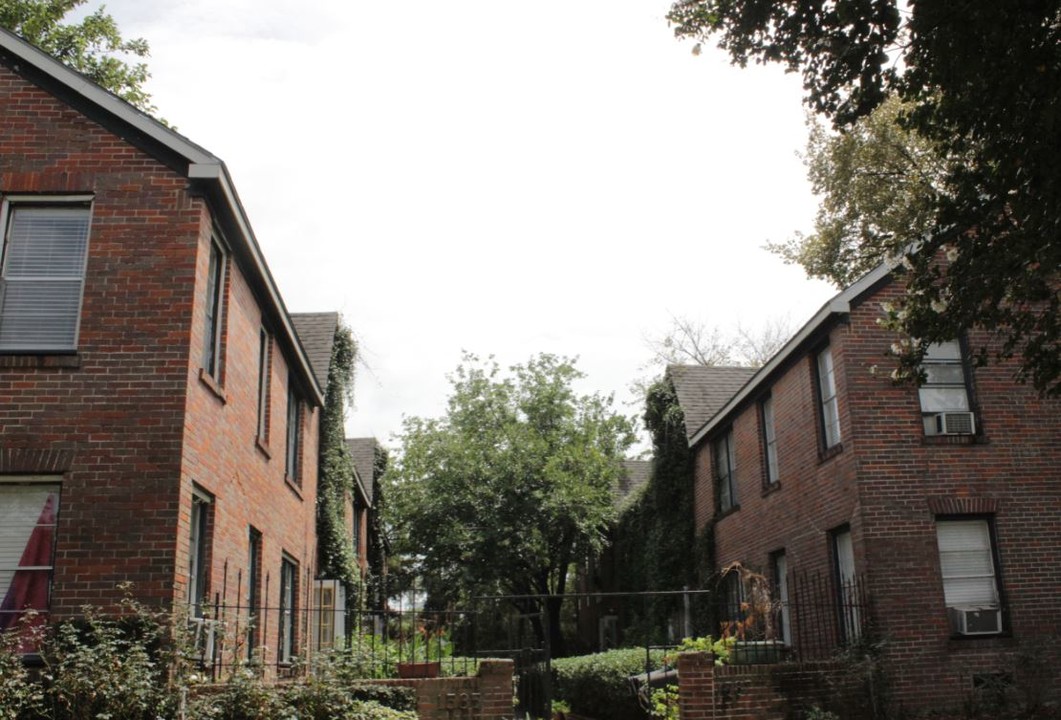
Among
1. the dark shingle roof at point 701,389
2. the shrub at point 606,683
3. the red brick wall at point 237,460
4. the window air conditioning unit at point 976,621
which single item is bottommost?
the shrub at point 606,683

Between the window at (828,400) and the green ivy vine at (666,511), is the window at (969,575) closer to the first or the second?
the window at (828,400)

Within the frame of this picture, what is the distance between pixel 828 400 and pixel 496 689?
27.5 feet

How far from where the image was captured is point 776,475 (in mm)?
21000

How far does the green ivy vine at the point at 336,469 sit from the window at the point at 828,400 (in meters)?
10.5

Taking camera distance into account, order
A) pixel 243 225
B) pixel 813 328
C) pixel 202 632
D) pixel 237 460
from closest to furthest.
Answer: pixel 202 632, pixel 243 225, pixel 237 460, pixel 813 328

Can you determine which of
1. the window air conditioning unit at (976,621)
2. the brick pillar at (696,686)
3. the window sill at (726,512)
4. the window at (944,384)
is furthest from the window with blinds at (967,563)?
the window sill at (726,512)

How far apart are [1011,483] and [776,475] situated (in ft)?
16.2

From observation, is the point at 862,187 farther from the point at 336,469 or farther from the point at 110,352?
the point at 110,352

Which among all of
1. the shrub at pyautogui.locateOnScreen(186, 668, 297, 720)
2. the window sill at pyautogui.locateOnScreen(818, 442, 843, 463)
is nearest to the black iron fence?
the shrub at pyautogui.locateOnScreen(186, 668, 297, 720)

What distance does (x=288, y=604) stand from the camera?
1891cm

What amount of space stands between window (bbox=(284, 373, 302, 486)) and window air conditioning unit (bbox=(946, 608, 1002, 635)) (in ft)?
37.7

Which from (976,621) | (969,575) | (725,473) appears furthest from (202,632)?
(725,473)

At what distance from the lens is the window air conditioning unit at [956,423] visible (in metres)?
17.2

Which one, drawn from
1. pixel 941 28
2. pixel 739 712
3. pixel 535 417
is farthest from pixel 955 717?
pixel 535 417
